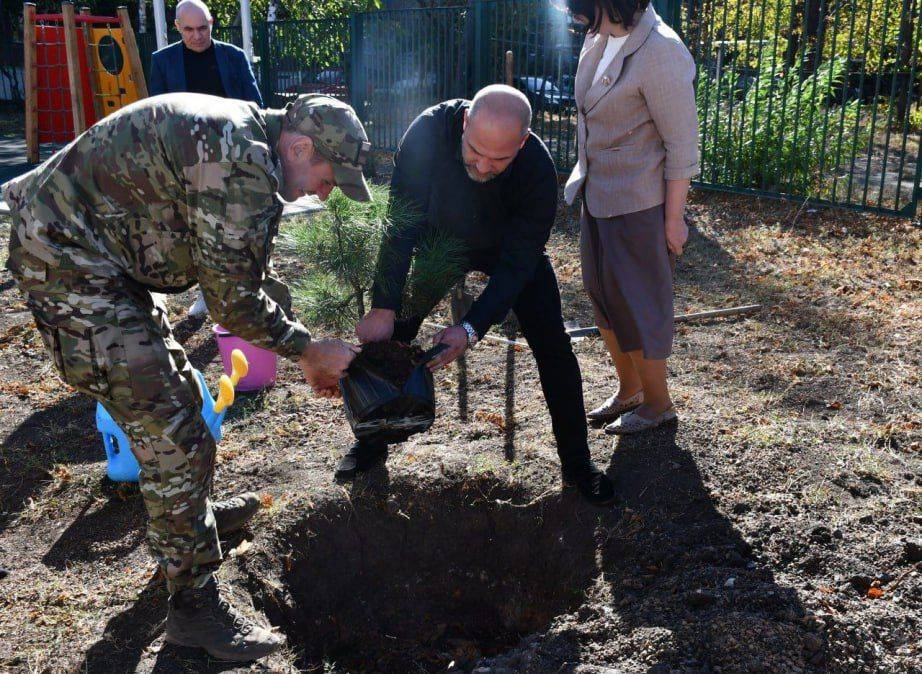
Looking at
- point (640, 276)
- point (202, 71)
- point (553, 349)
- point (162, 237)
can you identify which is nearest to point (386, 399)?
point (553, 349)

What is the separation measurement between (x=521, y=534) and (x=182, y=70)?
3.51m

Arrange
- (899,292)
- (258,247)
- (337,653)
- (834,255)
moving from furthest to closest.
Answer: (834,255), (899,292), (337,653), (258,247)

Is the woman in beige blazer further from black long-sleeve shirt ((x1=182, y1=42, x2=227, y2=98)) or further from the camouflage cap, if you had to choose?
black long-sleeve shirt ((x1=182, y1=42, x2=227, y2=98))

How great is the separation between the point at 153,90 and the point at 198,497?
3.51m

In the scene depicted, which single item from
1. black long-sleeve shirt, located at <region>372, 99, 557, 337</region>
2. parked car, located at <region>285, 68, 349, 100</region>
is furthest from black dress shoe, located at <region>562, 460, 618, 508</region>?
parked car, located at <region>285, 68, 349, 100</region>

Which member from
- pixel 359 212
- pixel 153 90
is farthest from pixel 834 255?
pixel 153 90

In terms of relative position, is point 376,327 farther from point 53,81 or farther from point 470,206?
point 53,81

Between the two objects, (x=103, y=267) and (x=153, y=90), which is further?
(x=153, y=90)

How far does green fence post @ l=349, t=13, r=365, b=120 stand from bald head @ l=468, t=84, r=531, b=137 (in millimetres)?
9053

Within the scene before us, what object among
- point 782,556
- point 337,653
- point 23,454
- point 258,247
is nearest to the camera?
point 258,247

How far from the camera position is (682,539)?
2.93m

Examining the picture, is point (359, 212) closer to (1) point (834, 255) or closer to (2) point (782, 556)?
(2) point (782, 556)

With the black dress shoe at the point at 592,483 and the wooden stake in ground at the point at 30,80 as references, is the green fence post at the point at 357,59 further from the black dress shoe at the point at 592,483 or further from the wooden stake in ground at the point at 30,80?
the black dress shoe at the point at 592,483

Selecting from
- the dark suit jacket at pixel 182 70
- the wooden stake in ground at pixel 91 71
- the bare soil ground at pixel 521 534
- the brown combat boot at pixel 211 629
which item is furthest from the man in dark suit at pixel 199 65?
the wooden stake in ground at pixel 91 71
